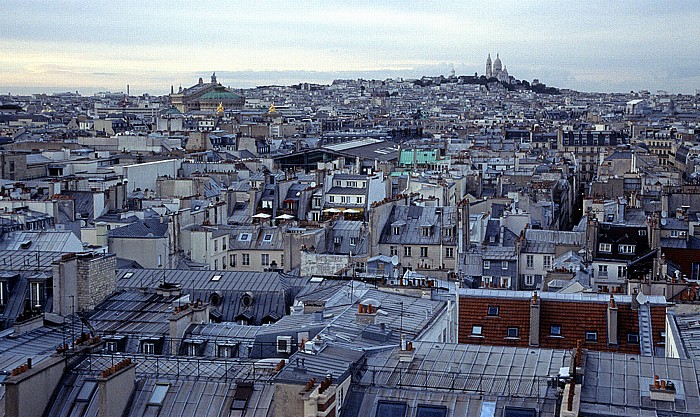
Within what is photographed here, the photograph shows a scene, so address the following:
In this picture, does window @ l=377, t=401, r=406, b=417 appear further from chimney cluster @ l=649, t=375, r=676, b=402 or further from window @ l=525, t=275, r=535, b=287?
window @ l=525, t=275, r=535, b=287

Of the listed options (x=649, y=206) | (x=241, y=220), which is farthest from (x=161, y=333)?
(x=649, y=206)

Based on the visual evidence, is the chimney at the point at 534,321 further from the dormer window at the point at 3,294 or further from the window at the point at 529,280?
the window at the point at 529,280

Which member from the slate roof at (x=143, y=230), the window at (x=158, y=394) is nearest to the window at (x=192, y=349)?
the window at (x=158, y=394)

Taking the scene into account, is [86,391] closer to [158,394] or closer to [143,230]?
[158,394]

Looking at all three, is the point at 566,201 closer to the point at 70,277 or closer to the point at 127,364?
the point at 70,277

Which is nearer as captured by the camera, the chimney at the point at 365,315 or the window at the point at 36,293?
the chimney at the point at 365,315

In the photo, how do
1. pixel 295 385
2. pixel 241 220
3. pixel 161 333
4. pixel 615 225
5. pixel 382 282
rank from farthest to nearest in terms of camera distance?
pixel 241 220 → pixel 615 225 → pixel 382 282 → pixel 161 333 → pixel 295 385

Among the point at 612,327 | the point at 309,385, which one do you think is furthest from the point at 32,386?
the point at 612,327
